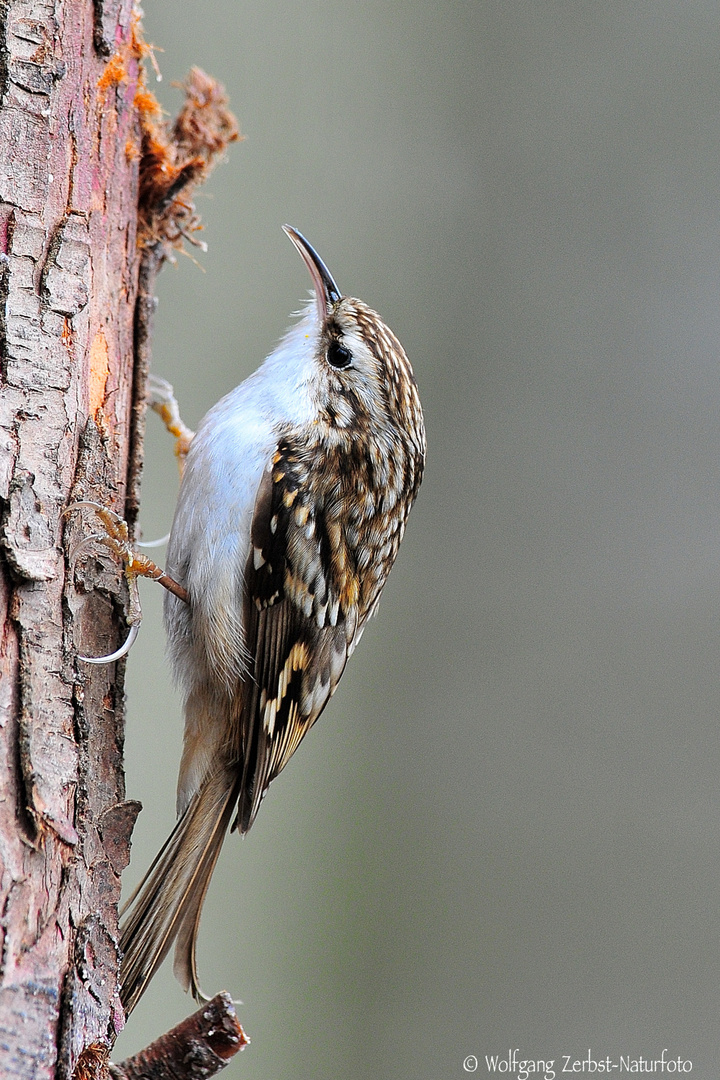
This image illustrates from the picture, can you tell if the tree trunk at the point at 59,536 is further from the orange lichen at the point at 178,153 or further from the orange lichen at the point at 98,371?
the orange lichen at the point at 178,153

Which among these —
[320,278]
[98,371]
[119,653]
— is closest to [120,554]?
[119,653]

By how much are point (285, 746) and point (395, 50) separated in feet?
9.75

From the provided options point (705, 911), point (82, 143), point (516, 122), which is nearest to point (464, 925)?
point (705, 911)

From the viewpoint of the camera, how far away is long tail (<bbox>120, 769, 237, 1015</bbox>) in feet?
4.30

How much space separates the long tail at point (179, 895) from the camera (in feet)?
4.30

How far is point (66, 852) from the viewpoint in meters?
1.02

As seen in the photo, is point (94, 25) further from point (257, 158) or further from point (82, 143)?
point (257, 158)

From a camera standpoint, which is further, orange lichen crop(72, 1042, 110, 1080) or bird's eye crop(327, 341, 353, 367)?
bird's eye crop(327, 341, 353, 367)

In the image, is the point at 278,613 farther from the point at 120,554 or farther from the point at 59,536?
the point at 59,536

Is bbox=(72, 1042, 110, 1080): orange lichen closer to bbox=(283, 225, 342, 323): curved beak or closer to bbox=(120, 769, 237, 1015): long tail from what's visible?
bbox=(120, 769, 237, 1015): long tail

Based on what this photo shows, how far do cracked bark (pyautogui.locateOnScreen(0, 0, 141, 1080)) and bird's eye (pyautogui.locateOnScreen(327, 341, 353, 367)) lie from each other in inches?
17.0

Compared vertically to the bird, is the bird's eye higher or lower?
higher

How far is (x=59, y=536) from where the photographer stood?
1076mm

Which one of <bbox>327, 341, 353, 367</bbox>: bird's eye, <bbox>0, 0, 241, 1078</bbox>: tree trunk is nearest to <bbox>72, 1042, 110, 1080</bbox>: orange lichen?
<bbox>0, 0, 241, 1078</bbox>: tree trunk
